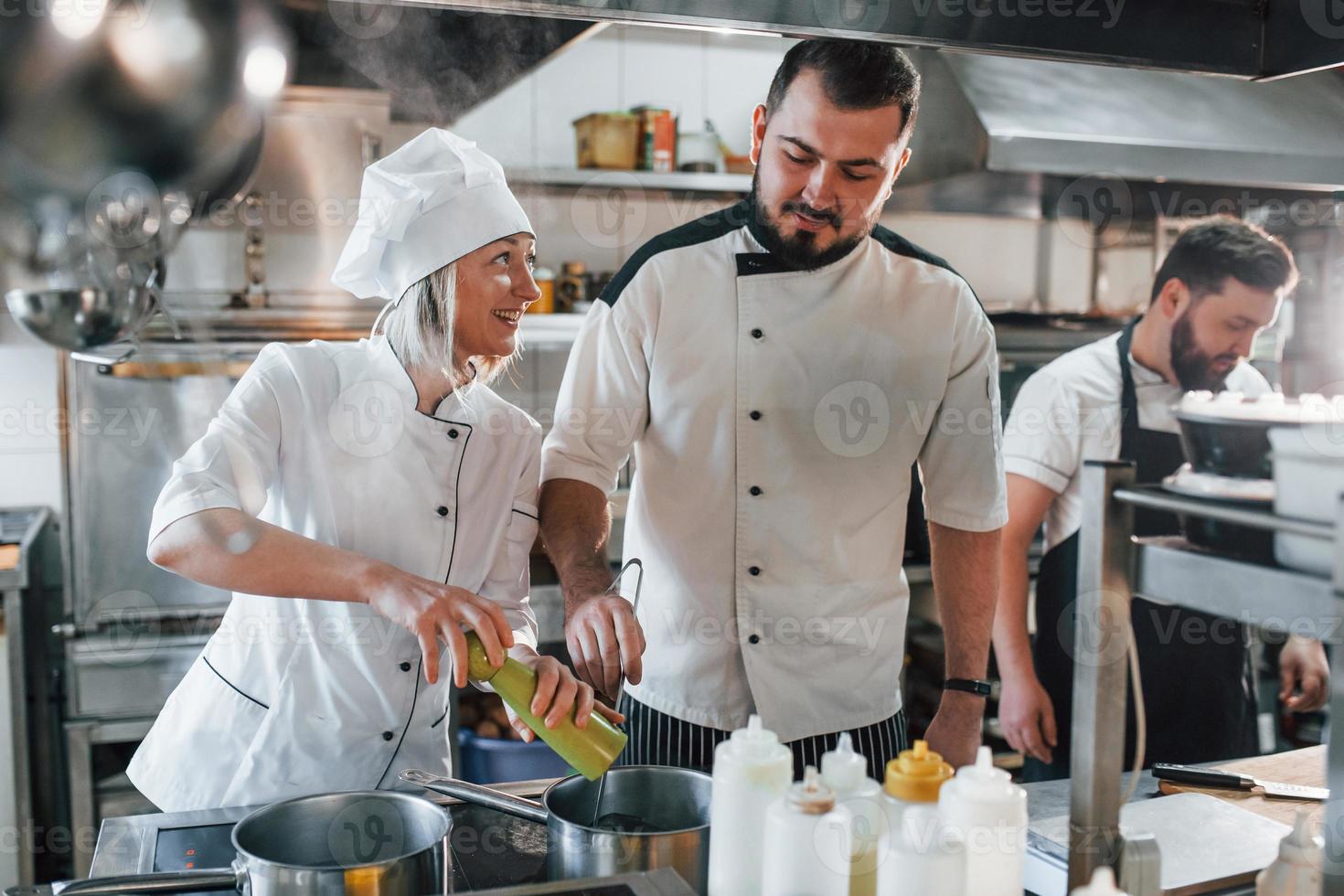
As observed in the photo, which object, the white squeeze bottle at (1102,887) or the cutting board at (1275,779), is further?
the cutting board at (1275,779)

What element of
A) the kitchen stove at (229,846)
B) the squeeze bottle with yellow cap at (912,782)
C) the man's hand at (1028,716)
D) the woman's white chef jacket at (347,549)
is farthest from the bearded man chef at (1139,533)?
the squeeze bottle with yellow cap at (912,782)

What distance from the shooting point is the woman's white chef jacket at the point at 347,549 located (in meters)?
1.50

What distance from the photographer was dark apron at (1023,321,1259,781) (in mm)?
2201

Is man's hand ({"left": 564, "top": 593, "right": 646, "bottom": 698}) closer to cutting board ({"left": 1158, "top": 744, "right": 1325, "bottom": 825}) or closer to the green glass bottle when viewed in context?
the green glass bottle

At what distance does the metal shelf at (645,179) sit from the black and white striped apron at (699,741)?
1672 mm

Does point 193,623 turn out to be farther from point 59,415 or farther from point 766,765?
point 766,765

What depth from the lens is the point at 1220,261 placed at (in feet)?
7.75

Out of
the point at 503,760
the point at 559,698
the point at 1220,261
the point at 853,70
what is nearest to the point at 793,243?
the point at 853,70

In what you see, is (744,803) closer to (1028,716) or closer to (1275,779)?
(1275,779)

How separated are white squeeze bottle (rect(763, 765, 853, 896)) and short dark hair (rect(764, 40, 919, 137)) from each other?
0.95 meters

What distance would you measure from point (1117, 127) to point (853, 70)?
179 centimetres

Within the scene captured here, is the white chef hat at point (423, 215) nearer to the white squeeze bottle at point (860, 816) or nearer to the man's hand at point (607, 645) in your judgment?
the man's hand at point (607, 645)

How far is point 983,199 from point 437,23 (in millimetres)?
1704

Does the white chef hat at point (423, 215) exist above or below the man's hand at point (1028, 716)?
above
